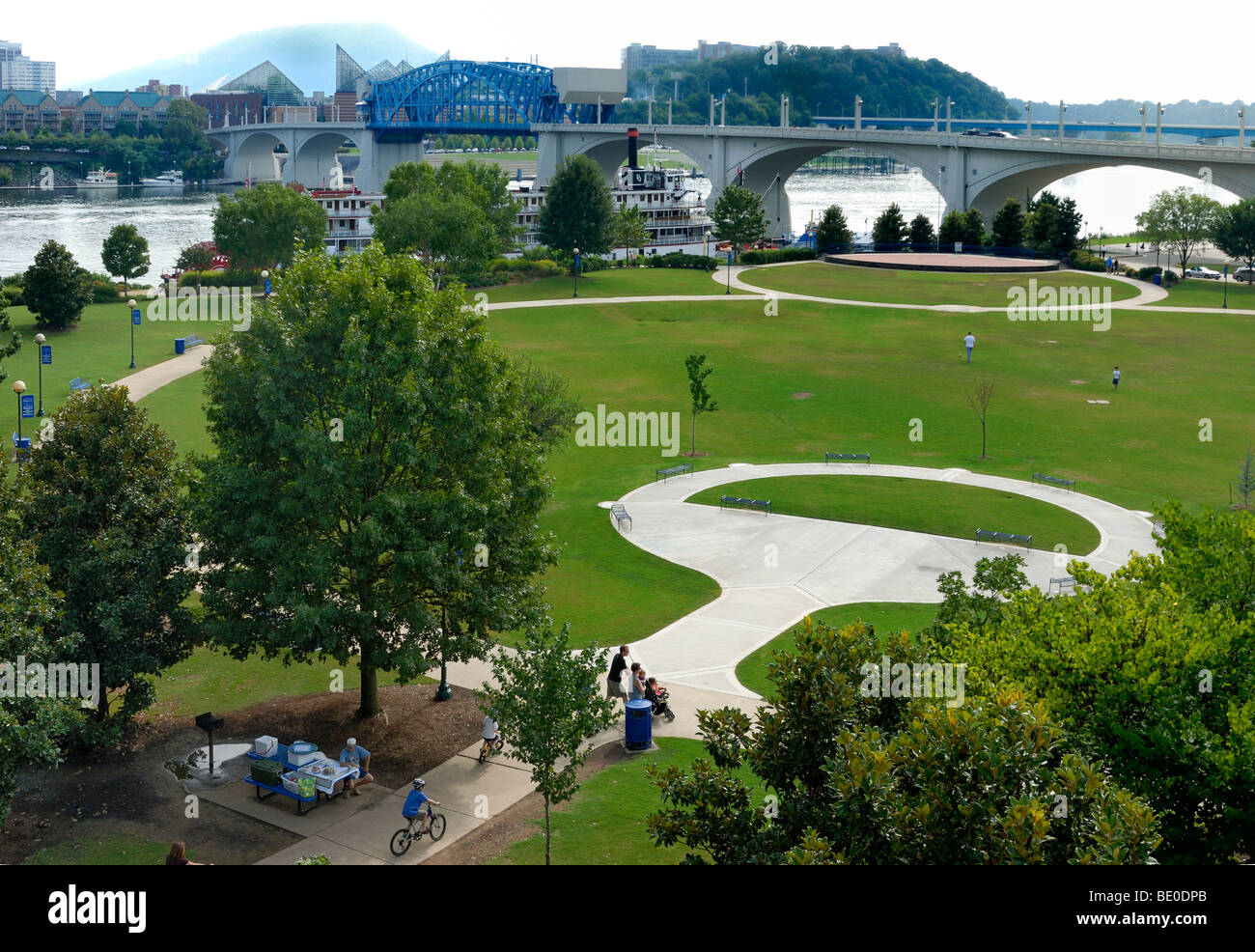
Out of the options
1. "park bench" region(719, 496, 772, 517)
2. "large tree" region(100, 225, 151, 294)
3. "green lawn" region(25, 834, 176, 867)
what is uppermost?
"large tree" region(100, 225, 151, 294)

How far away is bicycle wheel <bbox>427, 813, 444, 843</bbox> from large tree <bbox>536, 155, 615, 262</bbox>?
8403cm

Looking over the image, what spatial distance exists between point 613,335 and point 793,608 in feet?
144

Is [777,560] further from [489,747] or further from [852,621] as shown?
[489,747]

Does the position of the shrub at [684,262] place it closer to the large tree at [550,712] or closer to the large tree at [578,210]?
the large tree at [578,210]

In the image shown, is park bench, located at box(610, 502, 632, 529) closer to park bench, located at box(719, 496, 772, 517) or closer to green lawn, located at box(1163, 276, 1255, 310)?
park bench, located at box(719, 496, 772, 517)

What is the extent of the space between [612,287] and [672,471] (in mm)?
50003

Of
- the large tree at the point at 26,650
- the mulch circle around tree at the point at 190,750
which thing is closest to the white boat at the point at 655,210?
the mulch circle around tree at the point at 190,750

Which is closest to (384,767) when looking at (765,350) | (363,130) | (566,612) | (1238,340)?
(566,612)

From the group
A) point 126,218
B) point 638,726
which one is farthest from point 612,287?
point 126,218

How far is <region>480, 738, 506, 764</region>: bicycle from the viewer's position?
23547mm

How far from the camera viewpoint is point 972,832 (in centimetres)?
1223

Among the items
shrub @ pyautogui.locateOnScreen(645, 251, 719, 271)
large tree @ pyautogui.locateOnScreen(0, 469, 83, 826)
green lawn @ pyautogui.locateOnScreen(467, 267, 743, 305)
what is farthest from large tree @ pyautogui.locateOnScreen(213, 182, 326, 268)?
large tree @ pyautogui.locateOnScreen(0, 469, 83, 826)
